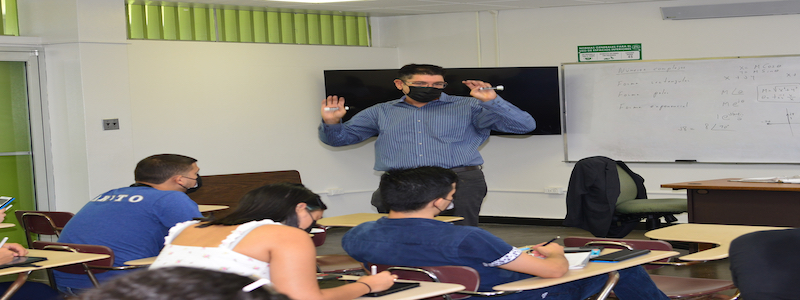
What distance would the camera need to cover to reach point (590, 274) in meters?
2.40

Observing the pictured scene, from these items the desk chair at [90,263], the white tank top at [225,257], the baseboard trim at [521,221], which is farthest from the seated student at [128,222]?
the baseboard trim at [521,221]

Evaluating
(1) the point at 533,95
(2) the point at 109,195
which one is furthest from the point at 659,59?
(2) the point at 109,195

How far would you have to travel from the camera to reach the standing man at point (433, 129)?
13.2 feet

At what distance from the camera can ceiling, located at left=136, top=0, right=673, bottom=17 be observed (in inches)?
258

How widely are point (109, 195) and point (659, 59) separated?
17.2 ft

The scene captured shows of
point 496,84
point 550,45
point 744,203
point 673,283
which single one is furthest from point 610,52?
point 673,283

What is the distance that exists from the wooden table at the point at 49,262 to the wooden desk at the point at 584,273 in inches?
63.4

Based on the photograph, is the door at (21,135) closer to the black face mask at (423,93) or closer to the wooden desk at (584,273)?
the black face mask at (423,93)

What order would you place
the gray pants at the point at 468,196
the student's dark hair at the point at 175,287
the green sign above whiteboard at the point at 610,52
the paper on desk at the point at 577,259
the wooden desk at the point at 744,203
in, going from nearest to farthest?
the student's dark hair at the point at 175,287 → the paper on desk at the point at 577,259 → the gray pants at the point at 468,196 → the wooden desk at the point at 744,203 → the green sign above whiteboard at the point at 610,52

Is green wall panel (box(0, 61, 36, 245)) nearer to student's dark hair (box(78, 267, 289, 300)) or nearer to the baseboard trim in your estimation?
the baseboard trim

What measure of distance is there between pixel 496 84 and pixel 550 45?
0.70 metres

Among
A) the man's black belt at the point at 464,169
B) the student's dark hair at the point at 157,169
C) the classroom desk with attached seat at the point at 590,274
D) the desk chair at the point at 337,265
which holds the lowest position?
the desk chair at the point at 337,265

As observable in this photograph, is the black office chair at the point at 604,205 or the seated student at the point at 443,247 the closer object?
the seated student at the point at 443,247

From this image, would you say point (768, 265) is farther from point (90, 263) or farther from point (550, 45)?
point (550, 45)
